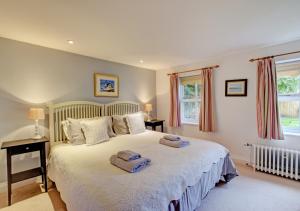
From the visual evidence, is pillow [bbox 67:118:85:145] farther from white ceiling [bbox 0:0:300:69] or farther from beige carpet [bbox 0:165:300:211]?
white ceiling [bbox 0:0:300:69]

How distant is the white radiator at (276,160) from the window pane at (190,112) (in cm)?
151

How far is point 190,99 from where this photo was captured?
4.34m

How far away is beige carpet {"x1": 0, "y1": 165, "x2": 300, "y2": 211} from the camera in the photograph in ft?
6.51

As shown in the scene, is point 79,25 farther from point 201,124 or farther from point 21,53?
point 201,124

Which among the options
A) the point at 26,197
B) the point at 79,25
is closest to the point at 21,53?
the point at 79,25

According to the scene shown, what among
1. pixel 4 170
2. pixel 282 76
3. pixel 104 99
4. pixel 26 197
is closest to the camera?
pixel 26 197

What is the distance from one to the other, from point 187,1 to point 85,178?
76.9 inches

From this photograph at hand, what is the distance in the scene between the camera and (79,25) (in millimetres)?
2045

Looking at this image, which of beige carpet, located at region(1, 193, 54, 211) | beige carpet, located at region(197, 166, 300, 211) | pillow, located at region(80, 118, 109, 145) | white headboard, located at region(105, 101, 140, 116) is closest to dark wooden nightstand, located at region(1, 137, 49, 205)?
beige carpet, located at region(1, 193, 54, 211)

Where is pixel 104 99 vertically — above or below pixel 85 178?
above

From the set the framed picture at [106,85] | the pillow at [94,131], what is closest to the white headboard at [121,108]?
the framed picture at [106,85]

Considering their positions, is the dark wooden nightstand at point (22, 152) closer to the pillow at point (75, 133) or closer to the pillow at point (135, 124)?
the pillow at point (75, 133)

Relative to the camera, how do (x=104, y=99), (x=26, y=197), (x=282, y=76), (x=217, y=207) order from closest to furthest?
(x=217, y=207)
(x=26, y=197)
(x=282, y=76)
(x=104, y=99)

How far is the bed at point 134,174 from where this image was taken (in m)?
1.27
